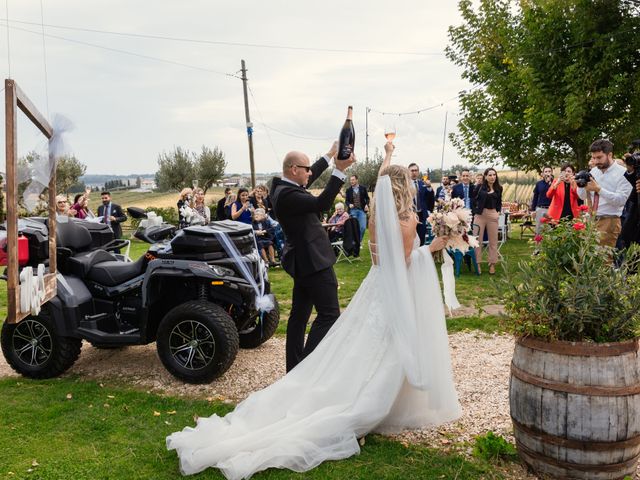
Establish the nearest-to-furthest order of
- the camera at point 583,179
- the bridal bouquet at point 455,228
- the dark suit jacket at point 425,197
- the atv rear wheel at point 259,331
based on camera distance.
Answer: the bridal bouquet at point 455,228 < the atv rear wheel at point 259,331 < the camera at point 583,179 < the dark suit jacket at point 425,197

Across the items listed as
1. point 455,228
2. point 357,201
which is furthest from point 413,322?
point 357,201

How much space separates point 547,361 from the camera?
10.3 ft

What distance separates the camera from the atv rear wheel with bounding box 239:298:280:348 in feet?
20.1

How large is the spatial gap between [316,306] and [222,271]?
0.97 m

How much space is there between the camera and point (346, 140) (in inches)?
174

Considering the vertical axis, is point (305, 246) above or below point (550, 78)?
below

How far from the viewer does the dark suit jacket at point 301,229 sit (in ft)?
15.0

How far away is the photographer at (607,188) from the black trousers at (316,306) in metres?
3.57

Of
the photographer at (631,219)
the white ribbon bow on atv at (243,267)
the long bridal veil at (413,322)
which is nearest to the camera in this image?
the long bridal veil at (413,322)

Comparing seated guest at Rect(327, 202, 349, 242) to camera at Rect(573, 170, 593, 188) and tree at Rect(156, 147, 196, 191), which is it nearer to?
camera at Rect(573, 170, 593, 188)

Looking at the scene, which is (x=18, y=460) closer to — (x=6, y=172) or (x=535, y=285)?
(x=6, y=172)

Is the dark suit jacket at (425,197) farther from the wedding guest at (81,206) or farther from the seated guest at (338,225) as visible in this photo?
the wedding guest at (81,206)

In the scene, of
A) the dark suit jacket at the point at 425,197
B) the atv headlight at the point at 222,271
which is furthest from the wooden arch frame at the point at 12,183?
the dark suit jacket at the point at 425,197

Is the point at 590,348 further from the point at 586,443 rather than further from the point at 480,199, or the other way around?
the point at 480,199
